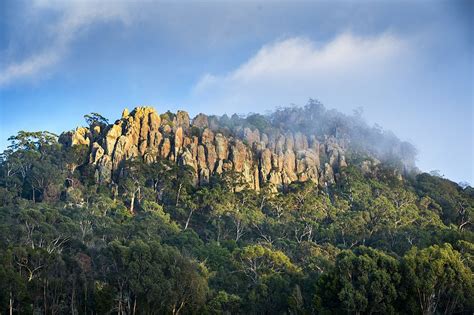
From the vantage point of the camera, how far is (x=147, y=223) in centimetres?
6216

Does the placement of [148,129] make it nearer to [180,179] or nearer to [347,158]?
[180,179]

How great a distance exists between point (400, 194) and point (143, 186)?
43527 millimetres

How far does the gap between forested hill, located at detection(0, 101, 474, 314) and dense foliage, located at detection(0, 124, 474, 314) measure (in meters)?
0.16

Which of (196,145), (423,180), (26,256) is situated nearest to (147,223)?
(26,256)

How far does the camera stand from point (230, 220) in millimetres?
72688

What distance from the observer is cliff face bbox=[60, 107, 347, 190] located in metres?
84.0

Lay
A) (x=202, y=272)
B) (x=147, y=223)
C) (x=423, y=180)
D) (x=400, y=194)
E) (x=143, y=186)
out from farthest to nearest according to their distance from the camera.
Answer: (x=423, y=180), (x=400, y=194), (x=143, y=186), (x=147, y=223), (x=202, y=272)

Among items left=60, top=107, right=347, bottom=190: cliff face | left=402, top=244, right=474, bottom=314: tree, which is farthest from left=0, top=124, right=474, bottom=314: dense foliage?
left=60, top=107, right=347, bottom=190: cliff face

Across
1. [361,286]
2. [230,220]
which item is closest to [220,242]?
[230,220]

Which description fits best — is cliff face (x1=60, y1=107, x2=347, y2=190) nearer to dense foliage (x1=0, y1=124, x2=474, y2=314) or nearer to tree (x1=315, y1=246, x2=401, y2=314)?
dense foliage (x1=0, y1=124, x2=474, y2=314)

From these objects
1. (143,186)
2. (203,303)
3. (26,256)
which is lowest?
(203,303)

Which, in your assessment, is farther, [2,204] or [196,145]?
[196,145]

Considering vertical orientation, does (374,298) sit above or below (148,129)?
below

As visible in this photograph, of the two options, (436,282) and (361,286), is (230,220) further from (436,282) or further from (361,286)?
(436,282)
